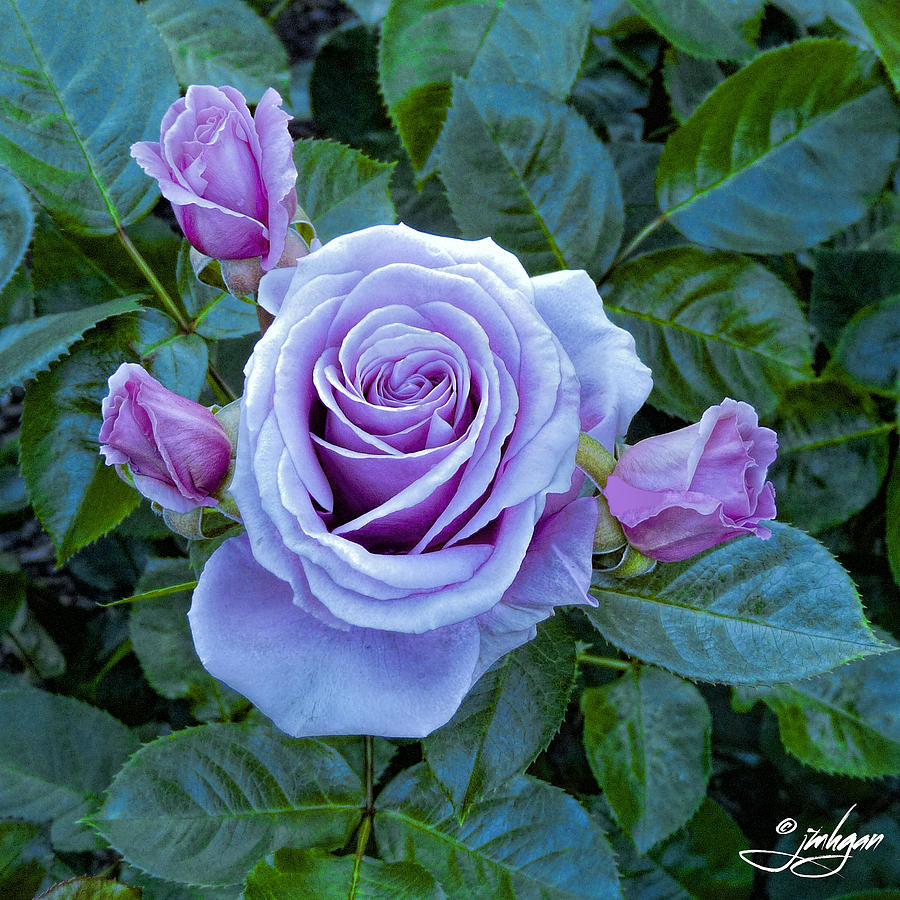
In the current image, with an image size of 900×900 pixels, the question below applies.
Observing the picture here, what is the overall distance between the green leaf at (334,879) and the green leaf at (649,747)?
0.30m

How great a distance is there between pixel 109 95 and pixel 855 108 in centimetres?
73

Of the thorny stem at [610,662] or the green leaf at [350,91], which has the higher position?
the green leaf at [350,91]

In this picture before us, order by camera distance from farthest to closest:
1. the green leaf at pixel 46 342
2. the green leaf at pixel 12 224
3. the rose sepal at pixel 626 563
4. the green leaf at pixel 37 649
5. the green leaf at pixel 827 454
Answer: the green leaf at pixel 37 649, the green leaf at pixel 827 454, the green leaf at pixel 12 224, the green leaf at pixel 46 342, the rose sepal at pixel 626 563

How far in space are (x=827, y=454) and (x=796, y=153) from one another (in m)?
0.38

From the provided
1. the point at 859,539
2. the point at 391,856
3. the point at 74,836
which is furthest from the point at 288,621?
the point at 859,539

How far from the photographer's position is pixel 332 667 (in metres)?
0.49

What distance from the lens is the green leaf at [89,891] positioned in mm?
736

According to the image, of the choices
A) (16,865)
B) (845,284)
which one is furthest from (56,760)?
Result: (845,284)

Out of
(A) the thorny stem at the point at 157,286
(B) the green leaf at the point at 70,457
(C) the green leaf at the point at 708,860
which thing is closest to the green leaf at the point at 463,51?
(A) the thorny stem at the point at 157,286

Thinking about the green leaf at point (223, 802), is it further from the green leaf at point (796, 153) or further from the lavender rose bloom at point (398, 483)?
the green leaf at point (796, 153)

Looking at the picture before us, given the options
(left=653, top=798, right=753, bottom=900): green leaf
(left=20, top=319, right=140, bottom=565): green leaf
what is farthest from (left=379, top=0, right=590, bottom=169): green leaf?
(left=653, top=798, right=753, bottom=900): green leaf

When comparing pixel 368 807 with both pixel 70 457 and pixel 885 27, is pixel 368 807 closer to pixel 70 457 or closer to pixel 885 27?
pixel 70 457

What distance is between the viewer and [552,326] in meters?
0.53

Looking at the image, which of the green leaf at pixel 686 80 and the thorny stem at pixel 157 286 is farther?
the green leaf at pixel 686 80
